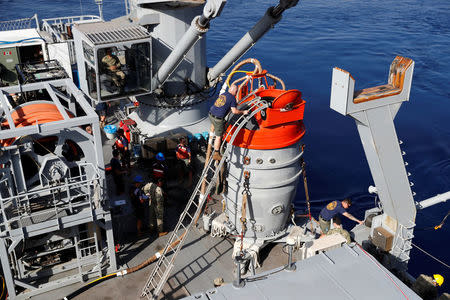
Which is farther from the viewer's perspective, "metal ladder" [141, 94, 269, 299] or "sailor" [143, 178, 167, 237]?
"sailor" [143, 178, 167, 237]

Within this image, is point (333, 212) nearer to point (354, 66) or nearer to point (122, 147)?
point (122, 147)

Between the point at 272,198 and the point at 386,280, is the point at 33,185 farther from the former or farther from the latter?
the point at 386,280

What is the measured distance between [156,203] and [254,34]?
671 cm

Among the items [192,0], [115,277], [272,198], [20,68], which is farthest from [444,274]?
[20,68]

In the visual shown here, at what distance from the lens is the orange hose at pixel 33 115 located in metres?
12.0

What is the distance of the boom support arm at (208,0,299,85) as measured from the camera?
47.6 ft

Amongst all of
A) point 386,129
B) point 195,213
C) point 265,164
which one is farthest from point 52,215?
point 386,129

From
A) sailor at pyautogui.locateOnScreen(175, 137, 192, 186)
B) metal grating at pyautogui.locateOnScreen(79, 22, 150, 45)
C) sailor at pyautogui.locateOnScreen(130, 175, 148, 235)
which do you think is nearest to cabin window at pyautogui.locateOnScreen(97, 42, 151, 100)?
metal grating at pyautogui.locateOnScreen(79, 22, 150, 45)

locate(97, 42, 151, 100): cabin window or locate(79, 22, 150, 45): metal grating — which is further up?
locate(79, 22, 150, 45): metal grating

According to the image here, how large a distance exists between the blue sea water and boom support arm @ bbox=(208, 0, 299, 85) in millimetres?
7626

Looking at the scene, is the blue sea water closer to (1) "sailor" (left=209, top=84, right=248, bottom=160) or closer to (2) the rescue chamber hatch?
(2) the rescue chamber hatch

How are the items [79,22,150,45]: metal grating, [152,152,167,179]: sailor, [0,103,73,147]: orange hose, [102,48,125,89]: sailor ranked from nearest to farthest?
1. [0,103,73,147]: orange hose
2. [152,152,167,179]: sailor
3. [79,22,150,45]: metal grating
4. [102,48,125,89]: sailor

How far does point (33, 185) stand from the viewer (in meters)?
12.1

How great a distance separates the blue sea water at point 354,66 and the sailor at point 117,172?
350 inches
